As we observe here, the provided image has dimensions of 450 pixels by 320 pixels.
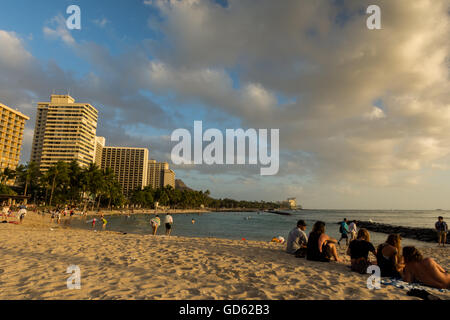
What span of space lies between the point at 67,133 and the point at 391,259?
501 ft

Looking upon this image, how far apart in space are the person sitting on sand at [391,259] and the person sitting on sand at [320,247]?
5.47 ft

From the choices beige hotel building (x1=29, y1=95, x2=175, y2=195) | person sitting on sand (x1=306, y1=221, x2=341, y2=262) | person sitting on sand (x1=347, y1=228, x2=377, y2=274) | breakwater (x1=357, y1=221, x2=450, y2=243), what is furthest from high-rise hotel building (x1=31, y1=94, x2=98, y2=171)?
person sitting on sand (x1=347, y1=228, x2=377, y2=274)

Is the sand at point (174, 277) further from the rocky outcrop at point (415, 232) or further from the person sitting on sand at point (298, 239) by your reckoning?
the rocky outcrop at point (415, 232)

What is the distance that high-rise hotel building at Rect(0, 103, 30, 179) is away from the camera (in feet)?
316

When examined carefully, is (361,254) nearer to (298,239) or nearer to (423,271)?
(423,271)

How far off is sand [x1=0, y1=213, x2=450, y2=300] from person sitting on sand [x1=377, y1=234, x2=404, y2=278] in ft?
1.91

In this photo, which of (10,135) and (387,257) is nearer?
(387,257)

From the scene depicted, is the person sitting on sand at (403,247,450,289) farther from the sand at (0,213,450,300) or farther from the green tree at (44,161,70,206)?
the green tree at (44,161,70,206)

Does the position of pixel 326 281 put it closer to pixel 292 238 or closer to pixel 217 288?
pixel 217 288

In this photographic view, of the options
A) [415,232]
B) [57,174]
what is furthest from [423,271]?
[57,174]

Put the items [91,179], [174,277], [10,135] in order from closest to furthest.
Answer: [174,277] < [91,179] < [10,135]

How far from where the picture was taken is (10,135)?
100125 millimetres
